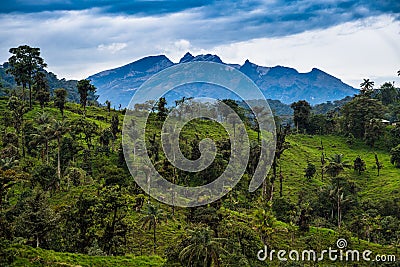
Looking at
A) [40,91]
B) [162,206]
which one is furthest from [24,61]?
[162,206]

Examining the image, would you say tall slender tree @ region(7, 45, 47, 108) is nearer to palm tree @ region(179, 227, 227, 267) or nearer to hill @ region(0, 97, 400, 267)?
hill @ region(0, 97, 400, 267)

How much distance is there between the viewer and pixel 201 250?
31.2m

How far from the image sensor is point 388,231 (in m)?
51.8

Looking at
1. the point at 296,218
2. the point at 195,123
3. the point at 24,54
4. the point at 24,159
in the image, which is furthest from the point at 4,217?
the point at 195,123

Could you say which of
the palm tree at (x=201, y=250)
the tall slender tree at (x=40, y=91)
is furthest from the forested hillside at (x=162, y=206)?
the tall slender tree at (x=40, y=91)

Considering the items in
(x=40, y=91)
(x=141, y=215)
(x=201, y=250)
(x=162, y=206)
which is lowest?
(x=162, y=206)

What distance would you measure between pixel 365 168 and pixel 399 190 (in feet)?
50.8

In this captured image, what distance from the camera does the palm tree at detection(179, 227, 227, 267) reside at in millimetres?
31328

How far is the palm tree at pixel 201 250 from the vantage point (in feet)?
103

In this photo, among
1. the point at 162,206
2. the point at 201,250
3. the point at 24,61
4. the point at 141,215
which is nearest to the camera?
the point at 201,250

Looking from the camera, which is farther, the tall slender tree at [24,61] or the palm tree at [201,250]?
the tall slender tree at [24,61]

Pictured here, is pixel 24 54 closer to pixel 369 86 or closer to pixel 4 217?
pixel 4 217

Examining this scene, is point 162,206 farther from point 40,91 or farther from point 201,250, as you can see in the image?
point 40,91

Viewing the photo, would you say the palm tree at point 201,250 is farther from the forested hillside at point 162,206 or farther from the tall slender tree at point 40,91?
the tall slender tree at point 40,91
